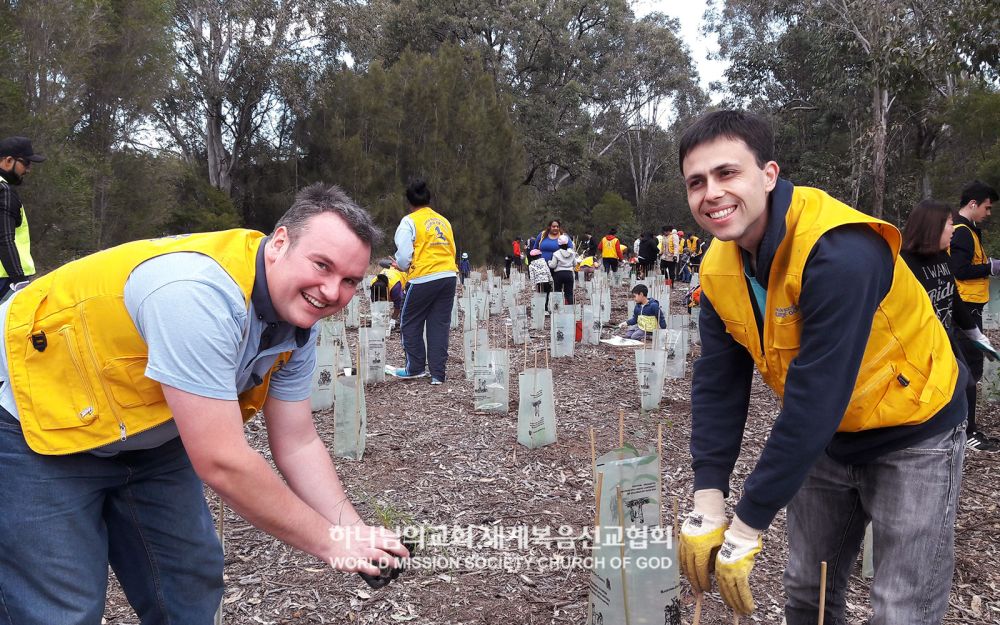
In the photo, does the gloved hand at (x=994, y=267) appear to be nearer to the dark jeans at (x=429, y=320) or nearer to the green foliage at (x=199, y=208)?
the dark jeans at (x=429, y=320)

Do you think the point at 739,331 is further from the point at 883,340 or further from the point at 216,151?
the point at 216,151

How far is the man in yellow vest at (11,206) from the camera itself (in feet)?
12.4

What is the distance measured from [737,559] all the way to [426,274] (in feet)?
12.1

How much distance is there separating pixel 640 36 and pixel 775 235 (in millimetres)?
29412

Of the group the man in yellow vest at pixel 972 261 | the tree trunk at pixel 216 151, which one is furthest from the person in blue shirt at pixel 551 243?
the tree trunk at pixel 216 151

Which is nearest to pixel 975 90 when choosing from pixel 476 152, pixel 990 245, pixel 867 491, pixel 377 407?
pixel 990 245

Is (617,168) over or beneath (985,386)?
over

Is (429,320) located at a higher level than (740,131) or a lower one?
lower

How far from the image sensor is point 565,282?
29.2ft

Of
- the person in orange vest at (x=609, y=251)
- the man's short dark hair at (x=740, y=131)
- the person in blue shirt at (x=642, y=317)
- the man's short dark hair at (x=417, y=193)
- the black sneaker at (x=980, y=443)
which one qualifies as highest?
the man's short dark hair at (x=417, y=193)

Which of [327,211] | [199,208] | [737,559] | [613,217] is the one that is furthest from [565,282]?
[613,217]

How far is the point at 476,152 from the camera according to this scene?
20812 mm

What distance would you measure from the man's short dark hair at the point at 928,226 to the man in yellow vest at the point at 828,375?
5.90 ft

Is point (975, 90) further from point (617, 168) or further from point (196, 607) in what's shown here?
point (617, 168)
